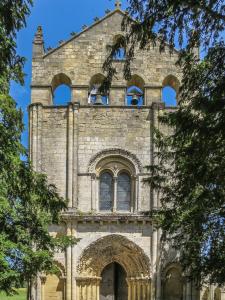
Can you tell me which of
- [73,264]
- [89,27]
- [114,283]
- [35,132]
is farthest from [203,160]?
[89,27]

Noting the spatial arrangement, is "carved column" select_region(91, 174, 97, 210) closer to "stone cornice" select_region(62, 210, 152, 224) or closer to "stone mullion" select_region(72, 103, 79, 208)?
"stone cornice" select_region(62, 210, 152, 224)

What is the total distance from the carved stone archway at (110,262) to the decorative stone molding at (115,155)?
284 cm

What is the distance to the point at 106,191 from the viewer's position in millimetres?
24156

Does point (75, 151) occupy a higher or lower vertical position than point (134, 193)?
higher

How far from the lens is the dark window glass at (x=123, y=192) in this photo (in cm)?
2403

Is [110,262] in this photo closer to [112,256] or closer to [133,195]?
[112,256]

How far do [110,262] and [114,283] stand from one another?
129cm

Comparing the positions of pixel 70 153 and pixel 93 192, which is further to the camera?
pixel 70 153

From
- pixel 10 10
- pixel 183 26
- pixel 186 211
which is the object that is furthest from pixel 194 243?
pixel 10 10

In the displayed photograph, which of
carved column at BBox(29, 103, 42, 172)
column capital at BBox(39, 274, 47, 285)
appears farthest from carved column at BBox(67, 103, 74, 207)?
column capital at BBox(39, 274, 47, 285)

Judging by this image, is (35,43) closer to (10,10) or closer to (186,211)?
(186,211)

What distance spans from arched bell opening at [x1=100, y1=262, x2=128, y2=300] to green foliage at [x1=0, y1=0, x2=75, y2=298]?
22.5ft

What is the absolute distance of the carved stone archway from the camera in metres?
23.2

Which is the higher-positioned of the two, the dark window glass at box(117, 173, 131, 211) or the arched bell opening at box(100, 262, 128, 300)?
the dark window glass at box(117, 173, 131, 211)
